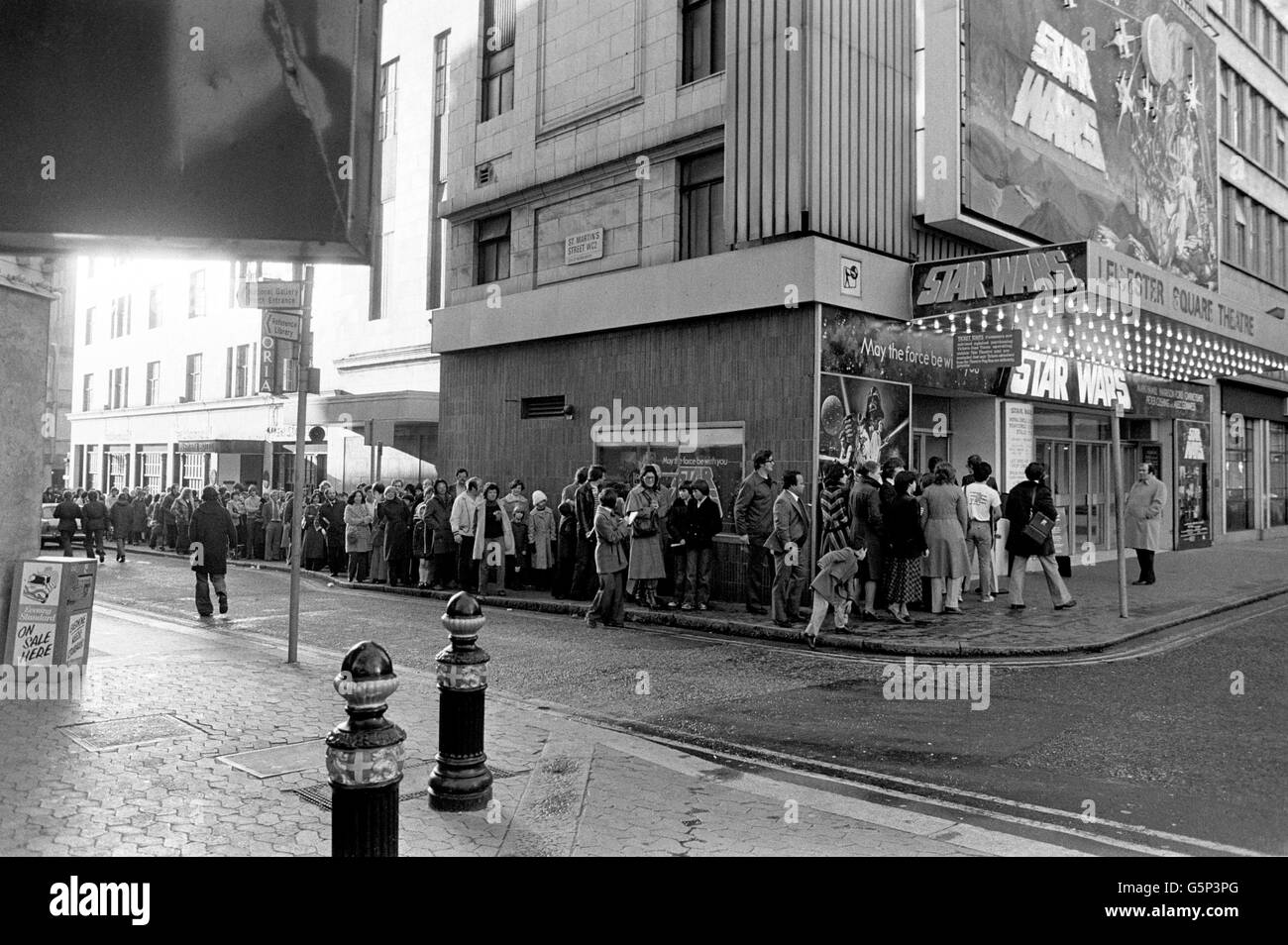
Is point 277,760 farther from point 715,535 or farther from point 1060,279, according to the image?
point 1060,279

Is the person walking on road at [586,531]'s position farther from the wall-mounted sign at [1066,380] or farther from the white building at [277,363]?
the wall-mounted sign at [1066,380]

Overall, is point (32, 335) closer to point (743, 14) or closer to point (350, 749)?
point (350, 749)

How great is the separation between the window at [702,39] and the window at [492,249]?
16.7 ft

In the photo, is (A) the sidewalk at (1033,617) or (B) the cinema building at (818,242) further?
(B) the cinema building at (818,242)

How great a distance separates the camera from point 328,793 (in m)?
5.16

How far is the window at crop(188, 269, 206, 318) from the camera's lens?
1419 inches

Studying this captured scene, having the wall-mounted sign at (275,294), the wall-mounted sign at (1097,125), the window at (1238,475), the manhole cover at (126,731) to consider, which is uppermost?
the wall-mounted sign at (1097,125)

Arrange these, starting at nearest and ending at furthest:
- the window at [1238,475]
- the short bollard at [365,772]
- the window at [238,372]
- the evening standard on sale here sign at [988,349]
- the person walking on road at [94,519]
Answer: the short bollard at [365,772] < the evening standard on sale here sign at [988,349] < the person walking on road at [94,519] < the window at [1238,475] < the window at [238,372]

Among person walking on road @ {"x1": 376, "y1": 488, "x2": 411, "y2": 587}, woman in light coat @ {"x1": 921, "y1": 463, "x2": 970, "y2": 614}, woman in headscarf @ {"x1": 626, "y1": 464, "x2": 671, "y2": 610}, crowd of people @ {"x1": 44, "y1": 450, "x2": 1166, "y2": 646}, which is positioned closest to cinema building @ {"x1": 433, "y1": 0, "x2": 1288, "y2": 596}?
crowd of people @ {"x1": 44, "y1": 450, "x2": 1166, "y2": 646}

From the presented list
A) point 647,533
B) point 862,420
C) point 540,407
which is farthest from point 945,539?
point 540,407

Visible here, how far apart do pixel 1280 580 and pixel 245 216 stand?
17.0 metres

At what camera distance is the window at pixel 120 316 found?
41281 millimetres

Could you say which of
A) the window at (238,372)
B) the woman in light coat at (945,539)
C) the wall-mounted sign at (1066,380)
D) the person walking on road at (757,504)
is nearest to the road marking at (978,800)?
the person walking on road at (757,504)

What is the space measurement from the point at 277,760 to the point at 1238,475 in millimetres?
27501
